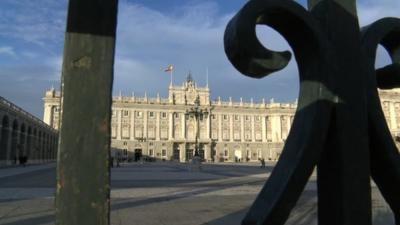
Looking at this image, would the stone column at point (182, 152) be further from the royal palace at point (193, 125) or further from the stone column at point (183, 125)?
the stone column at point (183, 125)

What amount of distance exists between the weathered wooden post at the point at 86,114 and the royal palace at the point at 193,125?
270 feet

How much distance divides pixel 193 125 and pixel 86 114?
9153 cm

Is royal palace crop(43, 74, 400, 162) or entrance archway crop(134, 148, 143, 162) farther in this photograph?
royal palace crop(43, 74, 400, 162)

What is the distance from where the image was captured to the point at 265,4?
1.82 meters

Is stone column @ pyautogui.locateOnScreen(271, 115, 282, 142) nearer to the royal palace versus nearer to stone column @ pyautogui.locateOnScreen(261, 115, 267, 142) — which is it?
the royal palace

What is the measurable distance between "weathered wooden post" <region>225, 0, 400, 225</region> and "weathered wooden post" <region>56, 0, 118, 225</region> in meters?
0.59

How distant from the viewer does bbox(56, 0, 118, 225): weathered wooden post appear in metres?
1.42

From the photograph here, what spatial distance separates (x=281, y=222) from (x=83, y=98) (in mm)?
1055

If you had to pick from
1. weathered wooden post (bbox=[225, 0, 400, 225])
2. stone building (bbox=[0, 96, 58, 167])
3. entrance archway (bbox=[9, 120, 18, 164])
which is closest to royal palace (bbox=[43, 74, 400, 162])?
stone building (bbox=[0, 96, 58, 167])

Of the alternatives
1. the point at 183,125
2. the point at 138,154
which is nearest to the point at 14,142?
the point at 138,154

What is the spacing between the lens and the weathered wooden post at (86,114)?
1.42m

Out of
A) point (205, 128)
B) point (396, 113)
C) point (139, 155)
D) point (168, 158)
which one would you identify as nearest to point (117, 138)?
point (139, 155)

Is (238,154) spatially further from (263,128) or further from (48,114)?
(48,114)

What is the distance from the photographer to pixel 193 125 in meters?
92.9
